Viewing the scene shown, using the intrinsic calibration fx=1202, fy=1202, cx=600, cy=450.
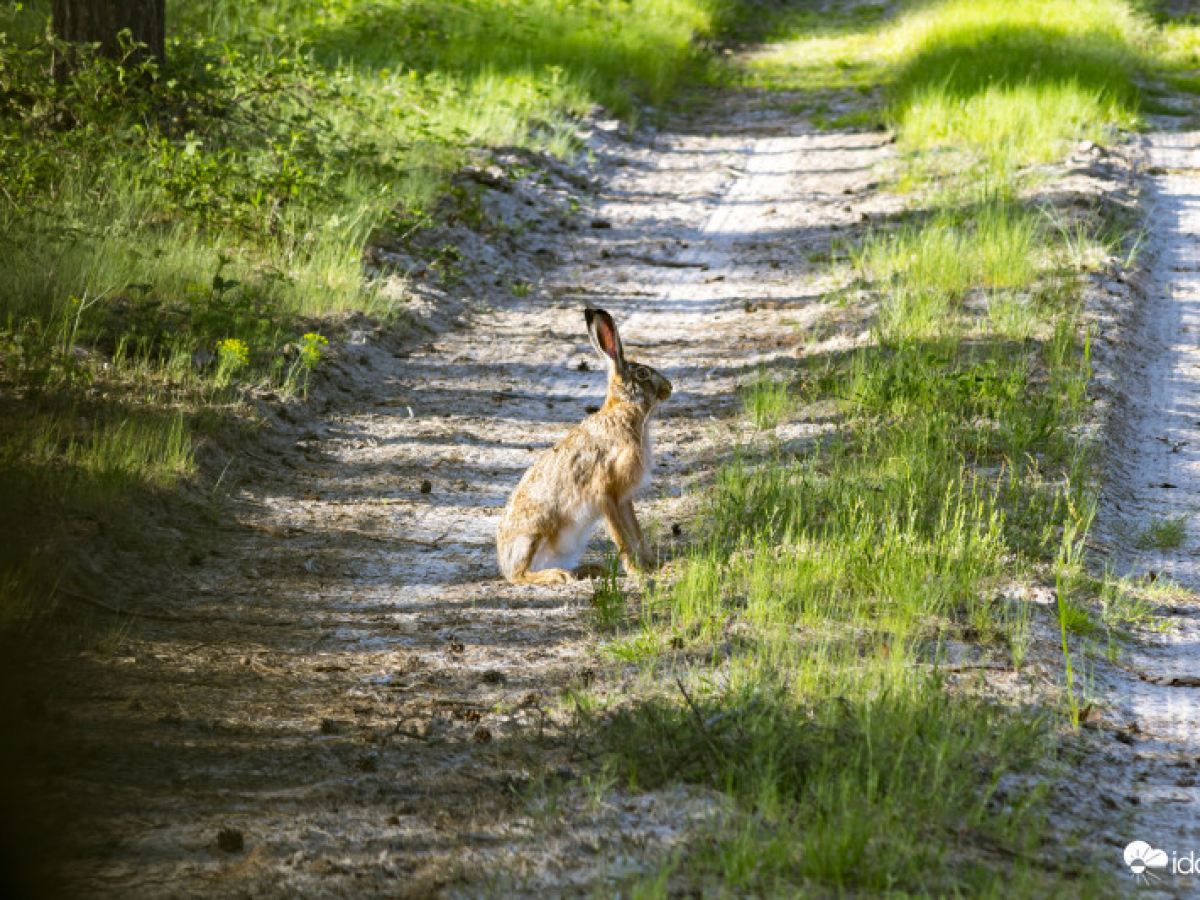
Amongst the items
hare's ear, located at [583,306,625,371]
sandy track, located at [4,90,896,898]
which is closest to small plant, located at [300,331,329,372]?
sandy track, located at [4,90,896,898]

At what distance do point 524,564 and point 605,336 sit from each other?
43.2 inches

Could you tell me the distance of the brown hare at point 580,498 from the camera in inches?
214

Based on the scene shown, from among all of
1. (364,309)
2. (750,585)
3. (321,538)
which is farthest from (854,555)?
(364,309)

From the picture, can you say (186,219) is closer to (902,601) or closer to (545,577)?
(545,577)

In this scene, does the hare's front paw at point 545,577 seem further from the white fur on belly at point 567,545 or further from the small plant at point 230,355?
the small plant at point 230,355

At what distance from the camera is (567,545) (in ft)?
18.2

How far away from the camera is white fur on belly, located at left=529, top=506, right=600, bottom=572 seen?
215 inches

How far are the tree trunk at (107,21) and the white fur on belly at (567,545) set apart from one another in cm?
632

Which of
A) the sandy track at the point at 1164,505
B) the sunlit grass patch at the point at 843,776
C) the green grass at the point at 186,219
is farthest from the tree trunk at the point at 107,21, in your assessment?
the sunlit grass patch at the point at 843,776

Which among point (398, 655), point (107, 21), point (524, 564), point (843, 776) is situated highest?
point (107, 21)

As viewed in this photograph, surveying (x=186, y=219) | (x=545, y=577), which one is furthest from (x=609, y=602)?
(x=186, y=219)

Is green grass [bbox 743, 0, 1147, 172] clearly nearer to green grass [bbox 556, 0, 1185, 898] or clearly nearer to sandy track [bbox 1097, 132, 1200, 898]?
sandy track [bbox 1097, 132, 1200, 898]

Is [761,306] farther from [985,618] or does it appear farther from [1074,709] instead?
[1074,709]

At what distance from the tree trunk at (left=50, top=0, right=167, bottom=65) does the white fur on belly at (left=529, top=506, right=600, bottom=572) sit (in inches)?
249
